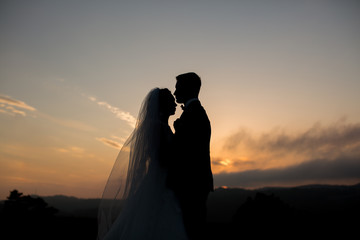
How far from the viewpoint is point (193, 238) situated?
373 cm

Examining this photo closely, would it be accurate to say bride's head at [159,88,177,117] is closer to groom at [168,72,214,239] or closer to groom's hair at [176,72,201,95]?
groom's hair at [176,72,201,95]

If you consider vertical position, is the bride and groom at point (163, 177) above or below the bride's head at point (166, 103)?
below

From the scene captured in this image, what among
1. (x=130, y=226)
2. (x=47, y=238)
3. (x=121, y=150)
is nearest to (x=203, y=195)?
(x=130, y=226)

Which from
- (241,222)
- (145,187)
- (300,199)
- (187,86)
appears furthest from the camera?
→ (300,199)

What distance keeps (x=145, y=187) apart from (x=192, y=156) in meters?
0.87

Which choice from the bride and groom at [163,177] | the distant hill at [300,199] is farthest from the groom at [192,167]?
the distant hill at [300,199]

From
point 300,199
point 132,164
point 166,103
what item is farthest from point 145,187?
point 300,199

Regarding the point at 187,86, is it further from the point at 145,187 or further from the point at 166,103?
the point at 145,187

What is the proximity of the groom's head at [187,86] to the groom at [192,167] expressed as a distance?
0.58ft

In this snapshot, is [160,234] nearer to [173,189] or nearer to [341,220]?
[173,189]

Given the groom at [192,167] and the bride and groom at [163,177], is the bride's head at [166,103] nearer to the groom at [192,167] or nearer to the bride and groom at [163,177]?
the bride and groom at [163,177]

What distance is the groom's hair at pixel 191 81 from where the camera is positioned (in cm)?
440

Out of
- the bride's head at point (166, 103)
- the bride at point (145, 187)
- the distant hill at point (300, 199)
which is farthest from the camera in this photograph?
the distant hill at point (300, 199)

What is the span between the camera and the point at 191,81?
4.41 m
